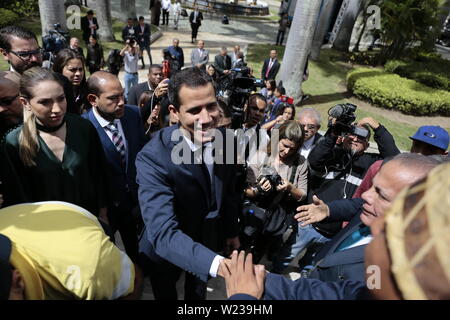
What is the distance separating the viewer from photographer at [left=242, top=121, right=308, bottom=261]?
3.08 metres

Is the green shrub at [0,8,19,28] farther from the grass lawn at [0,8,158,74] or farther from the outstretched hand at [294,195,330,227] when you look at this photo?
the outstretched hand at [294,195,330,227]

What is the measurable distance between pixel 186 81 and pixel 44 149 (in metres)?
1.26

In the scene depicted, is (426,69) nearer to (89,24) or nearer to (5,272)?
(89,24)

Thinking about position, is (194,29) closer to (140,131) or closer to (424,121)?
(424,121)

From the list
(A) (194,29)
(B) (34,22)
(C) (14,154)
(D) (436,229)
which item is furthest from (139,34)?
(D) (436,229)

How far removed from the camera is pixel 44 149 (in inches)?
92.8

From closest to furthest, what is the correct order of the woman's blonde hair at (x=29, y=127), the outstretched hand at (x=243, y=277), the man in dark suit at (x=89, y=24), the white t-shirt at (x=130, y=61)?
the outstretched hand at (x=243, y=277), the woman's blonde hair at (x=29, y=127), the white t-shirt at (x=130, y=61), the man in dark suit at (x=89, y=24)

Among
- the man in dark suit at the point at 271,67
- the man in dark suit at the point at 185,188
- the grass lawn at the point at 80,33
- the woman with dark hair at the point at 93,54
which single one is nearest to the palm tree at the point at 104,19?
the grass lawn at the point at 80,33

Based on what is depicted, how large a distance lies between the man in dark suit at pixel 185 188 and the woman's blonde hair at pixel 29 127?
0.84m

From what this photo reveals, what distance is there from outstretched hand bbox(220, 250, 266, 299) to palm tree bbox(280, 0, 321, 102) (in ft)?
27.8

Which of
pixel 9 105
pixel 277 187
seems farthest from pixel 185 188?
Answer: pixel 9 105

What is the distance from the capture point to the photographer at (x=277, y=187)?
3.08m

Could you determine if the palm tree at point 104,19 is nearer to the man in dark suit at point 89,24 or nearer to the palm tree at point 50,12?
the man in dark suit at point 89,24

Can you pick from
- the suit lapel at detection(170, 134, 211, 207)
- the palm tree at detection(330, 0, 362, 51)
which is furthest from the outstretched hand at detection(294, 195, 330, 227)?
the palm tree at detection(330, 0, 362, 51)
